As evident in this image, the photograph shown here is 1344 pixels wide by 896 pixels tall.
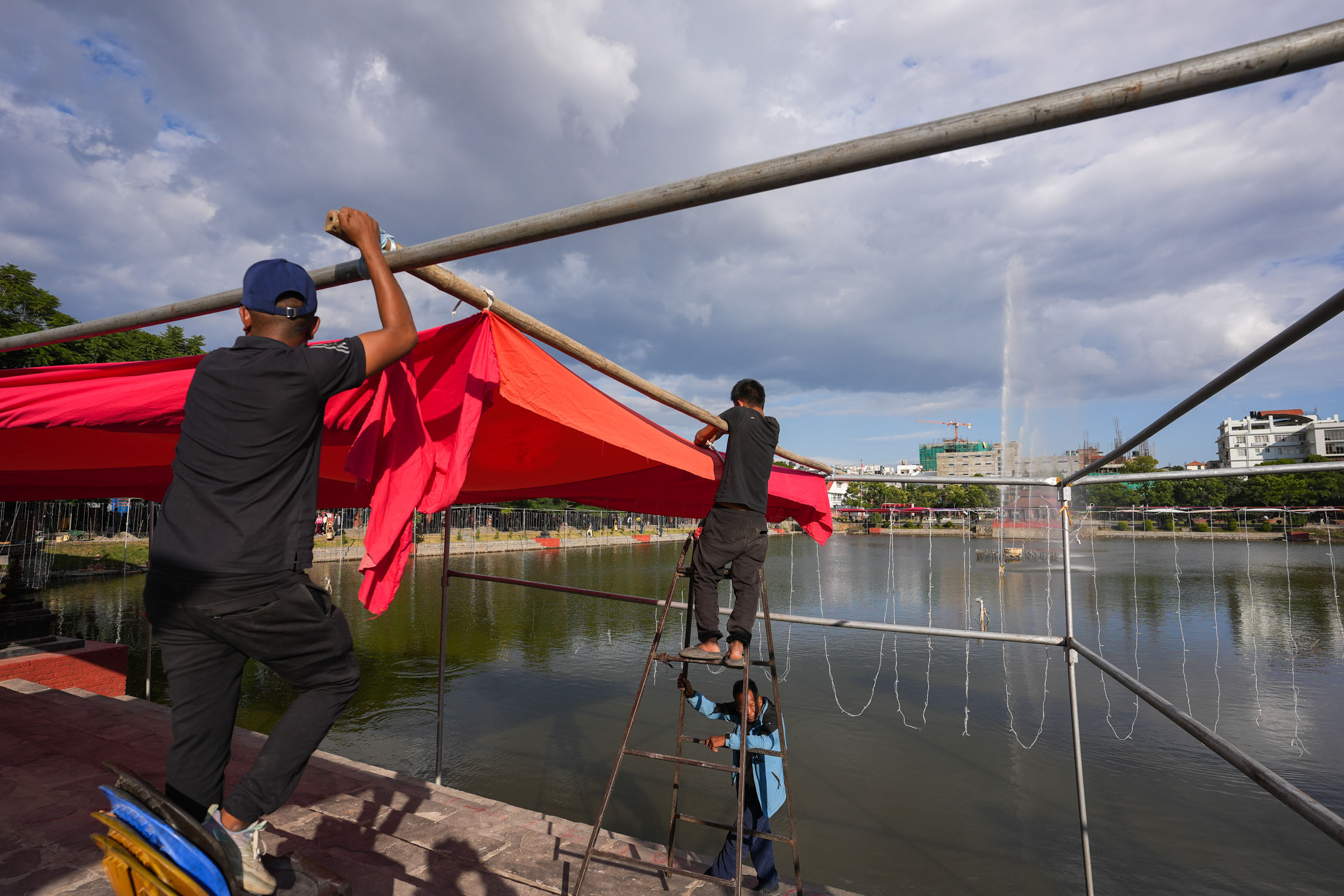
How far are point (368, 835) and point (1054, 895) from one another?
8.58 meters

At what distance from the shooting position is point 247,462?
1.71 meters

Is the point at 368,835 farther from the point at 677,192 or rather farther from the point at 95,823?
the point at 677,192

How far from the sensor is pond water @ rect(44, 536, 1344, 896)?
9250 mm

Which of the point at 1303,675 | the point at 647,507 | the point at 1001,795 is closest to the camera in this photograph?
the point at 647,507

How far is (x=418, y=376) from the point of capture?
2875 mm

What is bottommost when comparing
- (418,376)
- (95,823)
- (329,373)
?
(95,823)

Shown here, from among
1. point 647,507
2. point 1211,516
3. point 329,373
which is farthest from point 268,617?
point 1211,516

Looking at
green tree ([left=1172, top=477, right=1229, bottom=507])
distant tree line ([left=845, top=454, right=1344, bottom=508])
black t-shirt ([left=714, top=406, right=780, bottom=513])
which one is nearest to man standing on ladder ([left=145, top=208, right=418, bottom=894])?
black t-shirt ([left=714, top=406, right=780, bottom=513])

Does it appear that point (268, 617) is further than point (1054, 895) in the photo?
No

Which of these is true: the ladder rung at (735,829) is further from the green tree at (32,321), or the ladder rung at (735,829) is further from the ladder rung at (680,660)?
the green tree at (32,321)

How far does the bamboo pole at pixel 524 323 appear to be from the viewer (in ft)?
6.99

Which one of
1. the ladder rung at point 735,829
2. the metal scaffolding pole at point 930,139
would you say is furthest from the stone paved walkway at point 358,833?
the metal scaffolding pole at point 930,139

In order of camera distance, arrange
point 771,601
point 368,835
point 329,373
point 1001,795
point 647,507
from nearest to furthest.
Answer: point 329,373
point 368,835
point 647,507
point 1001,795
point 771,601

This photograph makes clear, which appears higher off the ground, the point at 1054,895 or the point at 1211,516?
the point at 1211,516
